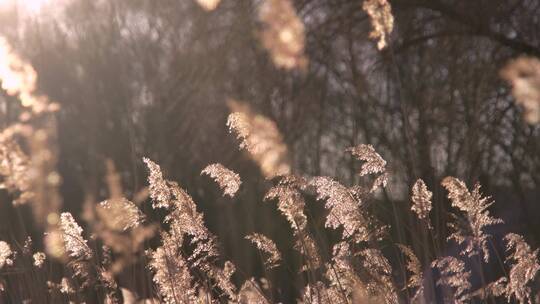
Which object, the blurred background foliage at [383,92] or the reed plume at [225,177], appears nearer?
the reed plume at [225,177]

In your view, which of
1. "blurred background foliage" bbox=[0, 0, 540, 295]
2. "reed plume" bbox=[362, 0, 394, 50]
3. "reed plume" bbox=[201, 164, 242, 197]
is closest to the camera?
"reed plume" bbox=[362, 0, 394, 50]

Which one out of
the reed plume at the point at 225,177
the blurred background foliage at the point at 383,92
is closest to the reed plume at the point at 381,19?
the reed plume at the point at 225,177

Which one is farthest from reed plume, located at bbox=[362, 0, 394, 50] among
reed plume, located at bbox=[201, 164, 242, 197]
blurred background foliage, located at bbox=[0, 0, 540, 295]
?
blurred background foliage, located at bbox=[0, 0, 540, 295]

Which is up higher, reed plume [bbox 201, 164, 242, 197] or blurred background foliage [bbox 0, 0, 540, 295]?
blurred background foliage [bbox 0, 0, 540, 295]

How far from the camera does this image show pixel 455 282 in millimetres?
2789

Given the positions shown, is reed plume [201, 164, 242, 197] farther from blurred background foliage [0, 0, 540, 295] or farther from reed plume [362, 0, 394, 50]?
blurred background foliage [0, 0, 540, 295]

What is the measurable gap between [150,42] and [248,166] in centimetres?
334

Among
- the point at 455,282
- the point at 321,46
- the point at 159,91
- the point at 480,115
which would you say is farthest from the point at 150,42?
the point at 455,282

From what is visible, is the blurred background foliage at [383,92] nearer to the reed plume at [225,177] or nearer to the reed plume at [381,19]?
the reed plume at [225,177]

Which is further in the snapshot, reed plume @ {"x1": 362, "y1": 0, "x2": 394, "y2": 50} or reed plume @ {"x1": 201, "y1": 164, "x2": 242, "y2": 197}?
reed plume @ {"x1": 201, "y1": 164, "x2": 242, "y2": 197}

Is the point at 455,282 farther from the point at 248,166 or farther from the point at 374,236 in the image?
the point at 248,166

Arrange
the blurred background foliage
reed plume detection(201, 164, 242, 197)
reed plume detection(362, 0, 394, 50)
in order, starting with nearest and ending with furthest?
reed plume detection(362, 0, 394, 50)
reed plume detection(201, 164, 242, 197)
the blurred background foliage

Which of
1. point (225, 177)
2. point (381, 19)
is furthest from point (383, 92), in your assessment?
point (381, 19)

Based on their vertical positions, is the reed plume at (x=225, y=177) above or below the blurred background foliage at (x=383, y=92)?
below
